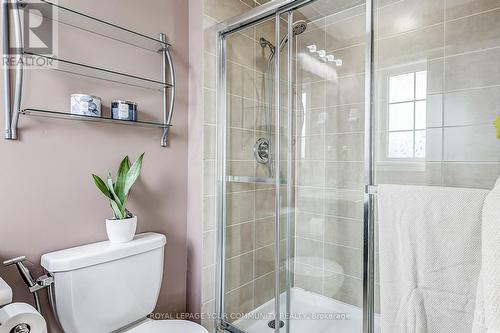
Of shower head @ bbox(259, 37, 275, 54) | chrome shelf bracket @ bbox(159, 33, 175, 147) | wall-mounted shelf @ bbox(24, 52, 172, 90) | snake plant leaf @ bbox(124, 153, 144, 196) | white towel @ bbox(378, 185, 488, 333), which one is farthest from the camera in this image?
shower head @ bbox(259, 37, 275, 54)

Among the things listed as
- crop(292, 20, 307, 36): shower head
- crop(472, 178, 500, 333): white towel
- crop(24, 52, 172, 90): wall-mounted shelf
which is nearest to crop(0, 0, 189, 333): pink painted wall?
crop(24, 52, 172, 90): wall-mounted shelf

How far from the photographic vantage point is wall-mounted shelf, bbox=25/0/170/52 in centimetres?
100

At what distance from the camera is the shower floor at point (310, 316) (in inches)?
57.1

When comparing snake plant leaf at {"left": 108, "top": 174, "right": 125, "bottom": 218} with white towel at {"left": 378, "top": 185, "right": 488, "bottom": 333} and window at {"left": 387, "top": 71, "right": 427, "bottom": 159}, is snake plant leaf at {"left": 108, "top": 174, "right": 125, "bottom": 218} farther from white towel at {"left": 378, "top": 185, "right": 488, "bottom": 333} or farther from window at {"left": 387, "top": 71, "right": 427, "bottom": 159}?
window at {"left": 387, "top": 71, "right": 427, "bottom": 159}

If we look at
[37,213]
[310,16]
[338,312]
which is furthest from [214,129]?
[338,312]

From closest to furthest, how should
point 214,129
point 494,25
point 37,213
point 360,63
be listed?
point 37,213
point 494,25
point 360,63
point 214,129

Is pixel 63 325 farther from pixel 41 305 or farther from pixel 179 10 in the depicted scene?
pixel 179 10

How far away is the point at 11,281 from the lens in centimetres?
95

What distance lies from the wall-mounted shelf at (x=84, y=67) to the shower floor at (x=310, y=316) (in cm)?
105

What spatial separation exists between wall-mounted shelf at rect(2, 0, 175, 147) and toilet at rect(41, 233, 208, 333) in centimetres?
46

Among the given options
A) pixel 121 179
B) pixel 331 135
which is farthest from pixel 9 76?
pixel 331 135

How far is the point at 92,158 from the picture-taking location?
1131mm

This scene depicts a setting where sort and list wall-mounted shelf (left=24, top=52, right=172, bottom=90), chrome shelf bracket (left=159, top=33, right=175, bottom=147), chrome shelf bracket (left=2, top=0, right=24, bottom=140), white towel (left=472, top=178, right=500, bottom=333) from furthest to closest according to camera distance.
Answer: chrome shelf bracket (left=159, top=33, right=175, bottom=147), wall-mounted shelf (left=24, top=52, right=172, bottom=90), chrome shelf bracket (left=2, top=0, right=24, bottom=140), white towel (left=472, top=178, right=500, bottom=333)

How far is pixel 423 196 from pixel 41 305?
4.51ft
